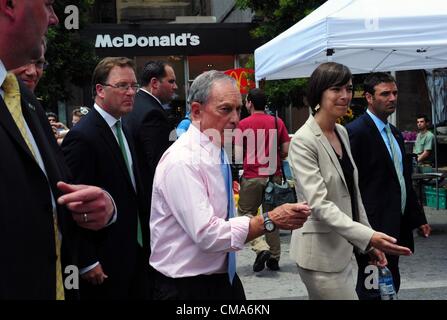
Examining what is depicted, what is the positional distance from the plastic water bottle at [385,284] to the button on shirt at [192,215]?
1425mm

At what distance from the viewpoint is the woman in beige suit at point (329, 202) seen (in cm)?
339

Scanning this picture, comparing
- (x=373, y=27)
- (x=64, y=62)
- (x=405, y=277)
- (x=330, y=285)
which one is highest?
(x=64, y=62)

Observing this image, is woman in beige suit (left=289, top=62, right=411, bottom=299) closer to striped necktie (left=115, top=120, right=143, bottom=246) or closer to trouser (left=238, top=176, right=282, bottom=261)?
striped necktie (left=115, top=120, right=143, bottom=246)

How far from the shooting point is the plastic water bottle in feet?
12.9

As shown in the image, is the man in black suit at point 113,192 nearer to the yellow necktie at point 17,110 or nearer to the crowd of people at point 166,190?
the crowd of people at point 166,190

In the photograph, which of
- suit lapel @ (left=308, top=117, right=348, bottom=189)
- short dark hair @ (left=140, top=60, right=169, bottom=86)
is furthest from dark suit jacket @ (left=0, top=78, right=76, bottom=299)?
short dark hair @ (left=140, top=60, right=169, bottom=86)

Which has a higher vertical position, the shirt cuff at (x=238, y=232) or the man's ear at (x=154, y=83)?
the man's ear at (x=154, y=83)

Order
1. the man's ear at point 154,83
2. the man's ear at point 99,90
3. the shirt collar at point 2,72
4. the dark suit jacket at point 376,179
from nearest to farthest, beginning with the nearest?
the shirt collar at point 2,72 < the man's ear at point 99,90 < the dark suit jacket at point 376,179 < the man's ear at point 154,83

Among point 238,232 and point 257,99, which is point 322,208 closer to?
point 238,232

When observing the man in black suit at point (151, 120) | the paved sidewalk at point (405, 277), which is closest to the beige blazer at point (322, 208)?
the man in black suit at point (151, 120)

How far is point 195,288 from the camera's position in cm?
281

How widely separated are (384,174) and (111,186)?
200 centimetres

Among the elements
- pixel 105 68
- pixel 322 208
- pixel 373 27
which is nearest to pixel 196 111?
pixel 322 208
